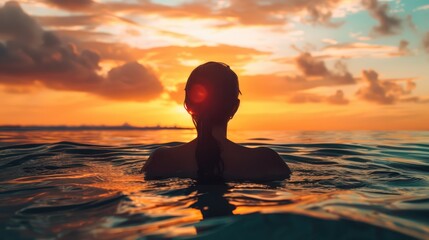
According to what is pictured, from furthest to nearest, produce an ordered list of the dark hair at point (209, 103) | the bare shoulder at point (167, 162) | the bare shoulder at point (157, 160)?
the bare shoulder at point (157, 160) < the bare shoulder at point (167, 162) < the dark hair at point (209, 103)

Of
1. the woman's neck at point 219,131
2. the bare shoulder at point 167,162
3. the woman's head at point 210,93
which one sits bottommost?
the bare shoulder at point 167,162

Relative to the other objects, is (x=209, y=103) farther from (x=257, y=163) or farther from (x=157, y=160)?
(x=157, y=160)

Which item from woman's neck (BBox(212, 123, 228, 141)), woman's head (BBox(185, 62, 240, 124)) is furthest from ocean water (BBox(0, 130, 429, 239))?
woman's head (BBox(185, 62, 240, 124))

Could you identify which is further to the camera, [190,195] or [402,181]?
[402,181]

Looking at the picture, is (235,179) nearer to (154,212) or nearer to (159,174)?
(159,174)

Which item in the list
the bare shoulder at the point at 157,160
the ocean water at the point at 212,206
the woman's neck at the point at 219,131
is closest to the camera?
the ocean water at the point at 212,206

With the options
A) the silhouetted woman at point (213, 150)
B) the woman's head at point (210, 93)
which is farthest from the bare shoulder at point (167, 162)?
the woman's head at point (210, 93)

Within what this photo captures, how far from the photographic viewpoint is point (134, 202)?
13.2ft

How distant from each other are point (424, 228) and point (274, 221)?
1.33 meters

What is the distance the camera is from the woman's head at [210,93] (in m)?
4.55

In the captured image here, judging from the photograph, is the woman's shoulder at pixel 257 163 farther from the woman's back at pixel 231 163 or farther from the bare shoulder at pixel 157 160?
the bare shoulder at pixel 157 160

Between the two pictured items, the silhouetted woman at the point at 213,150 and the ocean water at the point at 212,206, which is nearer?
the ocean water at the point at 212,206

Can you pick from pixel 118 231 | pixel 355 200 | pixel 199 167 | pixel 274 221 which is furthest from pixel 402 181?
pixel 118 231

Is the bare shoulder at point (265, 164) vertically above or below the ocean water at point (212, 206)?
above
